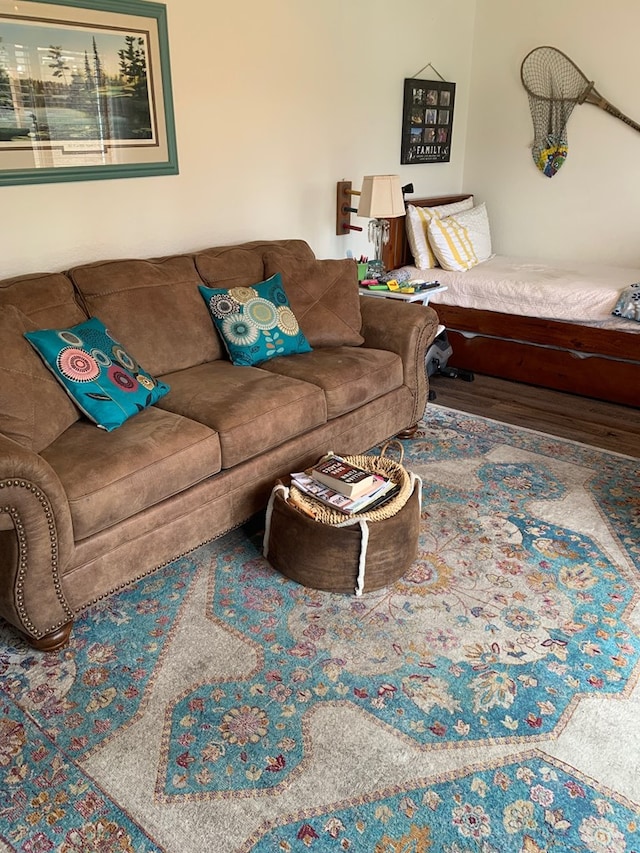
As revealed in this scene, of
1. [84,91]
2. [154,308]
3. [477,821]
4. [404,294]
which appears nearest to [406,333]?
[404,294]

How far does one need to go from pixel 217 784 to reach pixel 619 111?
4.61 m

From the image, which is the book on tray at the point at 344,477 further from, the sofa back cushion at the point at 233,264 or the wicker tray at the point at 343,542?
the sofa back cushion at the point at 233,264

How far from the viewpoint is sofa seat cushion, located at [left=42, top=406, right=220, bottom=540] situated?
198 centimetres

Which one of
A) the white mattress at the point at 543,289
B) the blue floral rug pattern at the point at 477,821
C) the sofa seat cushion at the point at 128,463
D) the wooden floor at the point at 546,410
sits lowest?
the blue floral rug pattern at the point at 477,821

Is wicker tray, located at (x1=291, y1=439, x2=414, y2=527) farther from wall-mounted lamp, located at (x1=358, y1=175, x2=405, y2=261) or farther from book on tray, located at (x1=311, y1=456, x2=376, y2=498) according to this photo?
wall-mounted lamp, located at (x1=358, y1=175, x2=405, y2=261)

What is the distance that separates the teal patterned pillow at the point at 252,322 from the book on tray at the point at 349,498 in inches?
30.1

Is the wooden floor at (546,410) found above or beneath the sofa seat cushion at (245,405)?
beneath

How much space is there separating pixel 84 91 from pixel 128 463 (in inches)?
65.7

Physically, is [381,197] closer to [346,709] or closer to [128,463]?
[128,463]

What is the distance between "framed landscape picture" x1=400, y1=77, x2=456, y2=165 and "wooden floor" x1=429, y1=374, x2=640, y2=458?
5.33 ft

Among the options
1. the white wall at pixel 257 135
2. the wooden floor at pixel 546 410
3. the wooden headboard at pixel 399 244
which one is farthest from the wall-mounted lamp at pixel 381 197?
the wooden floor at pixel 546 410

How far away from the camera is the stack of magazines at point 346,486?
225cm

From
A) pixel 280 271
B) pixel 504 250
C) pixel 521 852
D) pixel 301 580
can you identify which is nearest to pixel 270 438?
pixel 301 580

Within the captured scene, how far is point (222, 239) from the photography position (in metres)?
3.49
